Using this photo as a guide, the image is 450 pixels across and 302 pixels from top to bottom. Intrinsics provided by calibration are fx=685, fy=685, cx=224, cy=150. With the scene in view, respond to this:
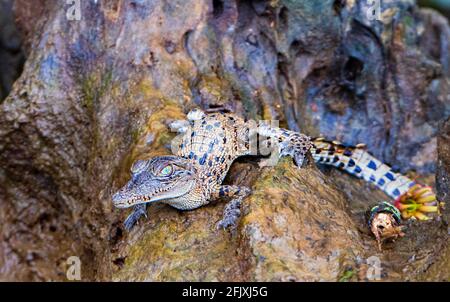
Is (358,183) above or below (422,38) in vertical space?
below

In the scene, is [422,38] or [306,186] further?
[422,38]

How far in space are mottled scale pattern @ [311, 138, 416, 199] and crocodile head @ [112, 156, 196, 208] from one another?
82.5 inches

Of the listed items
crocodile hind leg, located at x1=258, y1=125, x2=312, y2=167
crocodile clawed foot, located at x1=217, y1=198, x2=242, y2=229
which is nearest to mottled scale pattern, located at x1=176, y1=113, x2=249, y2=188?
crocodile hind leg, located at x1=258, y1=125, x2=312, y2=167

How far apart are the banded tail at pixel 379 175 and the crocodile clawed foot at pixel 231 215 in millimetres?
1874

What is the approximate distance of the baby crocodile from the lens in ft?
16.9

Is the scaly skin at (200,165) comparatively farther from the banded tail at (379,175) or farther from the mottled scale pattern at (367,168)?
the mottled scale pattern at (367,168)

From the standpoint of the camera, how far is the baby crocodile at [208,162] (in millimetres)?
5137

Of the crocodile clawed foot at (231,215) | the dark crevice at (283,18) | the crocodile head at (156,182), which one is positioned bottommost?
the crocodile clawed foot at (231,215)

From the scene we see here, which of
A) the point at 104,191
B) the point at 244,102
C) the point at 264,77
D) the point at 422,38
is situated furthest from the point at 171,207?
the point at 422,38

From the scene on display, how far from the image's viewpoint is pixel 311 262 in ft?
15.2

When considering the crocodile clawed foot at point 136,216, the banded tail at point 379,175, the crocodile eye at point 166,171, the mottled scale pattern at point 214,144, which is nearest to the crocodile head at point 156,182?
the crocodile eye at point 166,171
